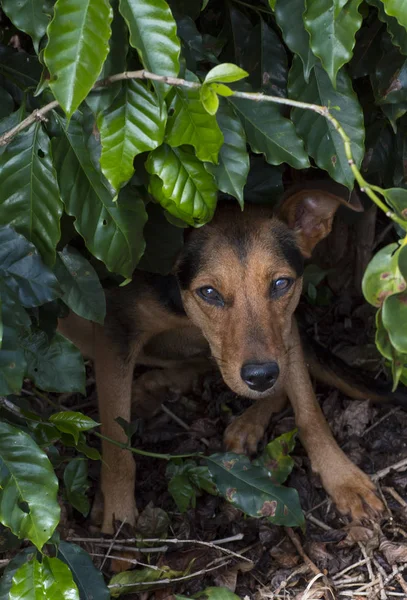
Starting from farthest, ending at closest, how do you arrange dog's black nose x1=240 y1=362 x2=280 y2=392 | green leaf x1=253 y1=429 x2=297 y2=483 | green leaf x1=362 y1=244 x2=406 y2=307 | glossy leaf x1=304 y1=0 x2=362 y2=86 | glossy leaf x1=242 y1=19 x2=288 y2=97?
green leaf x1=253 y1=429 x2=297 y2=483 < dog's black nose x1=240 y1=362 x2=280 y2=392 < glossy leaf x1=242 y1=19 x2=288 y2=97 < glossy leaf x1=304 y1=0 x2=362 y2=86 < green leaf x1=362 y1=244 x2=406 y2=307

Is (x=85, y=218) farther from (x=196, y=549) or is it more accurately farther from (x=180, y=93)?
(x=196, y=549)

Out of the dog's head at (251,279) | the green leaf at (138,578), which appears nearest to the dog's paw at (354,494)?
the dog's head at (251,279)

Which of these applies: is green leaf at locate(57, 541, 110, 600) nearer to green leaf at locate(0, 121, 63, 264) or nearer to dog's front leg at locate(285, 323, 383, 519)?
green leaf at locate(0, 121, 63, 264)

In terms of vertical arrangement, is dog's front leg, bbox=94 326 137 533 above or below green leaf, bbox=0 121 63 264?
below

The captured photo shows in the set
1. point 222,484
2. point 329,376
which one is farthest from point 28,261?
point 329,376

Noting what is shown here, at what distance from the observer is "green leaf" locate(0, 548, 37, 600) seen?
279 cm

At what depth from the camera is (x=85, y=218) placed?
260cm

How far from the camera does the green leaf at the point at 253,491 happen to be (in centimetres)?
337

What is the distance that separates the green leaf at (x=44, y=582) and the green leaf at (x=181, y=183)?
1236 mm

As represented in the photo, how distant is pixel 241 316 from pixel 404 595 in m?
1.41

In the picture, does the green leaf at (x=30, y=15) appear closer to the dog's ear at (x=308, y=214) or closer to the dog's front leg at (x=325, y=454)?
the dog's ear at (x=308, y=214)

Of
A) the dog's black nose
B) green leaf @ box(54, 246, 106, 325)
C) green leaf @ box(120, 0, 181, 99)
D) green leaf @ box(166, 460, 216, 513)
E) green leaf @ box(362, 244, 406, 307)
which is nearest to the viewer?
green leaf @ box(362, 244, 406, 307)

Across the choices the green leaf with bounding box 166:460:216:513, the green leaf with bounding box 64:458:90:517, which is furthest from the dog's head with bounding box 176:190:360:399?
the green leaf with bounding box 64:458:90:517

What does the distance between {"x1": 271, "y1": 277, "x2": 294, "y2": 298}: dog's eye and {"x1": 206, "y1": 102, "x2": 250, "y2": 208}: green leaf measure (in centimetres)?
129
